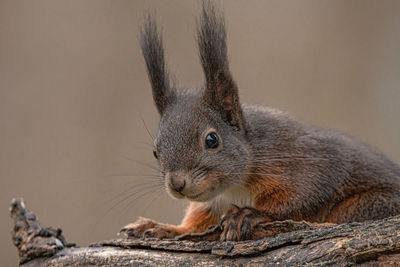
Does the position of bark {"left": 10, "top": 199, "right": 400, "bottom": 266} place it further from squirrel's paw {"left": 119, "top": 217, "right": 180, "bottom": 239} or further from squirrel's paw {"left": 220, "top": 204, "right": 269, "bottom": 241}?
squirrel's paw {"left": 119, "top": 217, "right": 180, "bottom": 239}

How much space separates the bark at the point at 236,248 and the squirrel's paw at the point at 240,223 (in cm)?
5

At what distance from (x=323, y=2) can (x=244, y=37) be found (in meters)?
0.83

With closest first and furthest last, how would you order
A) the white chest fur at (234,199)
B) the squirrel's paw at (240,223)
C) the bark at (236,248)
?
the bark at (236,248) < the squirrel's paw at (240,223) < the white chest fur at (234,199)

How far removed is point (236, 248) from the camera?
73.9 inches

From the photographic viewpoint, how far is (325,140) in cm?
246

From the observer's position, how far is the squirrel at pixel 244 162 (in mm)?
2146

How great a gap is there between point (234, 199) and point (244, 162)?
0.82 feet

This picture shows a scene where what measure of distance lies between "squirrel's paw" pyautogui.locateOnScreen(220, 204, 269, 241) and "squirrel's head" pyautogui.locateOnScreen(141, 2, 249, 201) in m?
0.16

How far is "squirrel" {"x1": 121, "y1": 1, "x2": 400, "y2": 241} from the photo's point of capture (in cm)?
215

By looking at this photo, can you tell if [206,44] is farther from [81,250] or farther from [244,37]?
[244,37]

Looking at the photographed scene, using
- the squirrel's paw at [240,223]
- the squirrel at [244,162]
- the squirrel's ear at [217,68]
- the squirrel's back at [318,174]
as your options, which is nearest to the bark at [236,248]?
the squirrel's paw at [240,223]

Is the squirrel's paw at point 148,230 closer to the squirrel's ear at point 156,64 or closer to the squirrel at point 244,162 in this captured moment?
Result: the squirrel at point 244,162

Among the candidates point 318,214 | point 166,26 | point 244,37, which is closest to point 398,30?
point 244,37

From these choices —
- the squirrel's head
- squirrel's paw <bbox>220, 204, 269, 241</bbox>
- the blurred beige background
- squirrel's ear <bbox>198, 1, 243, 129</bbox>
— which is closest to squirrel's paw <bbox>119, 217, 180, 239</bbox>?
the squirrel's head
